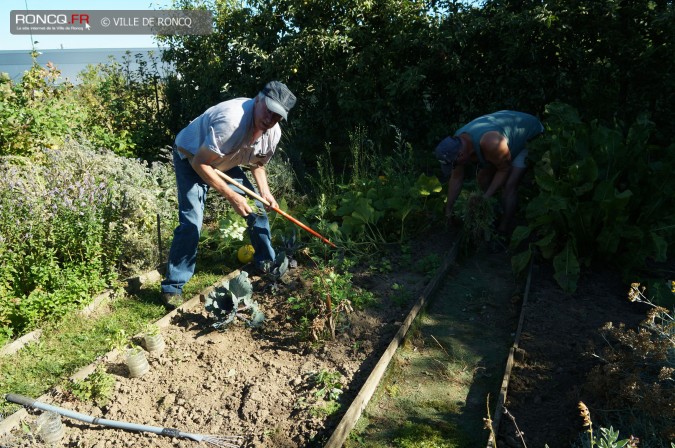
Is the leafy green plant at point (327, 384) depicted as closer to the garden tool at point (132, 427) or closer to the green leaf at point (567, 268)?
the garden tool at point (132, 427)

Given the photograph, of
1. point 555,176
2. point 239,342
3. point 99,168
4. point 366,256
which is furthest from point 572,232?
point 99,168

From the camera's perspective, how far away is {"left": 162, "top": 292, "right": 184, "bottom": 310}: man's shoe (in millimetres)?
5167

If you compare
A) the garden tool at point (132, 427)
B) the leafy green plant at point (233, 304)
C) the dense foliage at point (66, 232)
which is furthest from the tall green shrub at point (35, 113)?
the garden tool at point (132, 427)

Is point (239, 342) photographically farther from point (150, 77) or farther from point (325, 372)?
point (150, 77)

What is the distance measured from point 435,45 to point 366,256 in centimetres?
335

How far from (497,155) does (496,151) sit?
5cm

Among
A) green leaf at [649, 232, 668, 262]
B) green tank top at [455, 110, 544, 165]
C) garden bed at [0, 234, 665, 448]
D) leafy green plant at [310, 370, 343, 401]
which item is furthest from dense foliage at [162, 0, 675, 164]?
leafy green plant at [310, 370, 343, 401]

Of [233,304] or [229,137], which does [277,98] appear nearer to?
[229,137]

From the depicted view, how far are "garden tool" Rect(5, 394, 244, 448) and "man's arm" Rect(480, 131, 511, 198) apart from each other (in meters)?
3.62

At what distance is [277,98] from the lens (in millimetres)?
4441

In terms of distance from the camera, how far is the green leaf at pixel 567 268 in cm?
504

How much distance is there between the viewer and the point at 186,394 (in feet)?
12.5

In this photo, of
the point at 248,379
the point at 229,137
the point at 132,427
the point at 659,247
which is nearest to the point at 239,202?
the point at 229,137

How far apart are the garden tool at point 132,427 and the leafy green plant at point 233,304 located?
47.8 inches
